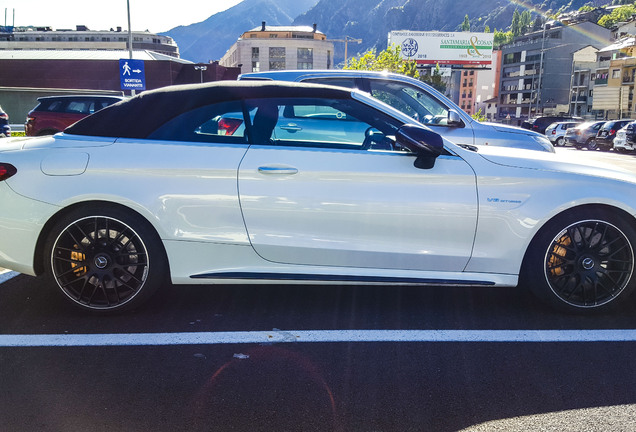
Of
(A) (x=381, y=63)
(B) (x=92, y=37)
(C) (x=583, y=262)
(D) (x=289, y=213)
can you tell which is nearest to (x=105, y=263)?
(D) (x=289, y=213)

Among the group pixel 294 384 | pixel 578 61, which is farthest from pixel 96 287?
pixel 578 61

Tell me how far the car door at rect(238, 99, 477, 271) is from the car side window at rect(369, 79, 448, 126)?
373 cm

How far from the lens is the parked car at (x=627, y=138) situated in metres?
26.8

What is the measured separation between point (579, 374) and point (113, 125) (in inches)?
125

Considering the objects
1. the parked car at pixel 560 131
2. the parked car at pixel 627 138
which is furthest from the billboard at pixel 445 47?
the parked car at pixel 627 138

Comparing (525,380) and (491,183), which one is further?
(491,183)

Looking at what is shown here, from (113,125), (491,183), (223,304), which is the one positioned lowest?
(223,304)

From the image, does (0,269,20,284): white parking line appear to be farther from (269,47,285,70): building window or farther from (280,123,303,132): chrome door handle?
(269,47,285,70): building window

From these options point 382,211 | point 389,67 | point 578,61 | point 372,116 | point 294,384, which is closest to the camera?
point 294,384

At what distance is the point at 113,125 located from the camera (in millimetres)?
3816

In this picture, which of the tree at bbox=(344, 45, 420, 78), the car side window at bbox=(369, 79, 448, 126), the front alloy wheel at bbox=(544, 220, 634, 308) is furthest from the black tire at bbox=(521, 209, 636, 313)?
the tree at bbox=(344, 45, 420, 78)

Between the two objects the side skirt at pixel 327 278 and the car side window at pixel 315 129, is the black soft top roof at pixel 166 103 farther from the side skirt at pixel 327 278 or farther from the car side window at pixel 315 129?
the side skirt at pixel 327 278

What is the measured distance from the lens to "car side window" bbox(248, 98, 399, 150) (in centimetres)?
377

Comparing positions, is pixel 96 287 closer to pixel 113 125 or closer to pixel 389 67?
pixel 113 125
